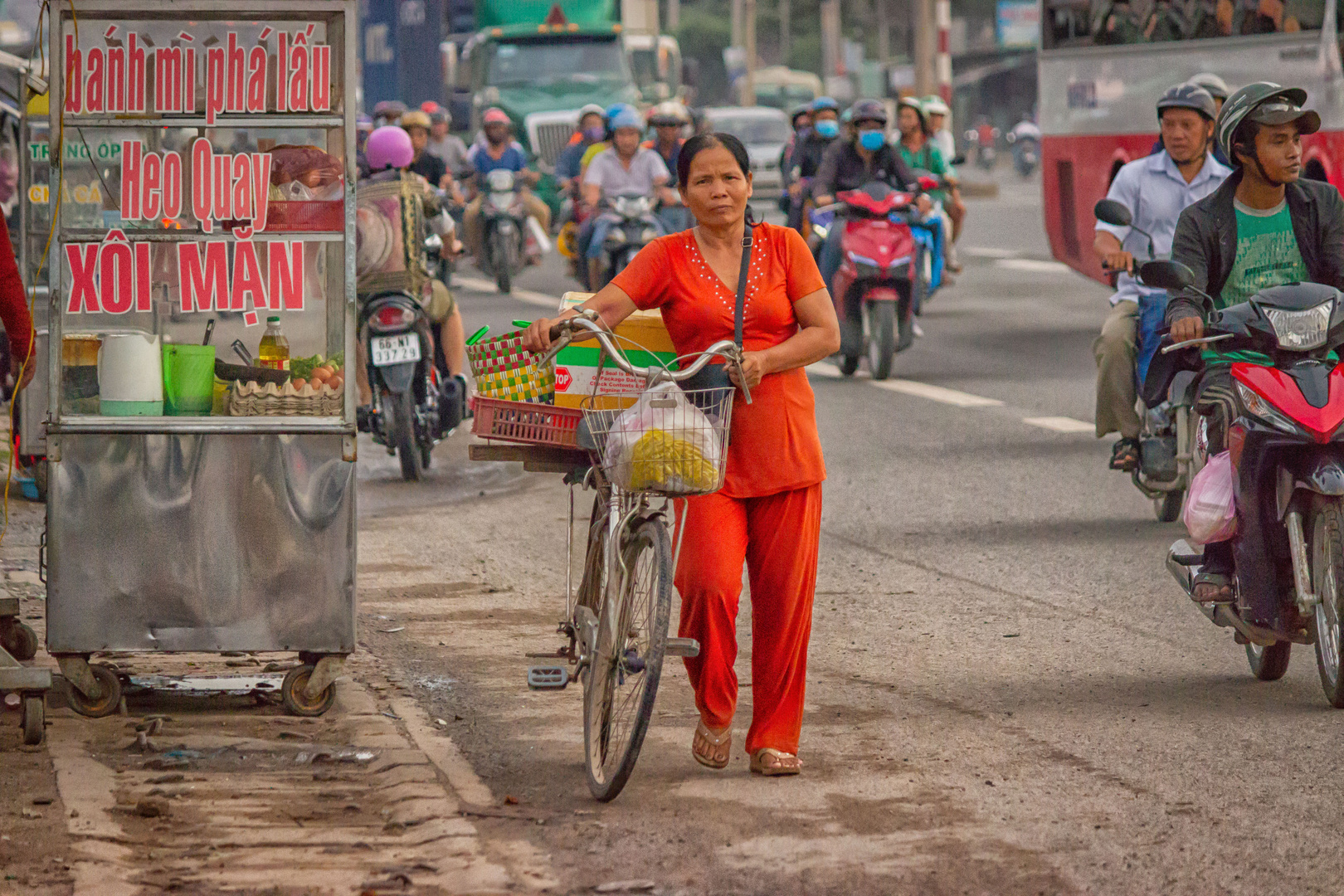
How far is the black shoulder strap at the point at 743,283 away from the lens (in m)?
5.43

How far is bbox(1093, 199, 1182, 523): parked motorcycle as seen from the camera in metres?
8.75

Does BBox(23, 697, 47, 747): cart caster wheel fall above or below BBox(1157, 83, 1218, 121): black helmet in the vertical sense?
below

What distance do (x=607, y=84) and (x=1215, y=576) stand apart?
25795mm

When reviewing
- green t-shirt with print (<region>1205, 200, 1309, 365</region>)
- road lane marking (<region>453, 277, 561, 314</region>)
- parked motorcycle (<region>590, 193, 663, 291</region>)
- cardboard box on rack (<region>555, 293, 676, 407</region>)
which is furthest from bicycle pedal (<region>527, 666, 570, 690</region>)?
road lane marking (<region>453, 277, 561, 314</region>)

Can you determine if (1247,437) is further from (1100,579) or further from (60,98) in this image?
(60,98)

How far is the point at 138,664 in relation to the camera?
6.97 meters

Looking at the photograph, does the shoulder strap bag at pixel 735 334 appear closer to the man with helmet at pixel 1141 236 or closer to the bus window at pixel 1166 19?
the man with helmet at pixel 1141 236

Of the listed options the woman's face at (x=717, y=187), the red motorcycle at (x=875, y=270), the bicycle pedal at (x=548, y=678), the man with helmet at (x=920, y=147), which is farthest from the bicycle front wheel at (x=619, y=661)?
the man with helmet at (x=920, y=147)

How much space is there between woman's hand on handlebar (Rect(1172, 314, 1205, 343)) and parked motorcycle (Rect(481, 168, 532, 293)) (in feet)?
55.4

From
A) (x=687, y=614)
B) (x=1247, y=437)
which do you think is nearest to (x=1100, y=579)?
(x=1247, y=437)

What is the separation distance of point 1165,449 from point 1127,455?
1.01 ft

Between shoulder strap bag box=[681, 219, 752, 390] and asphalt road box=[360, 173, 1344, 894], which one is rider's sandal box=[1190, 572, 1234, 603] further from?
shoulder strap bag box=[681, 219, 752, 390]

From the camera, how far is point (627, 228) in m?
18.4

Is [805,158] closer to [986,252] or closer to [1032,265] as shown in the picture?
[1032,265]
